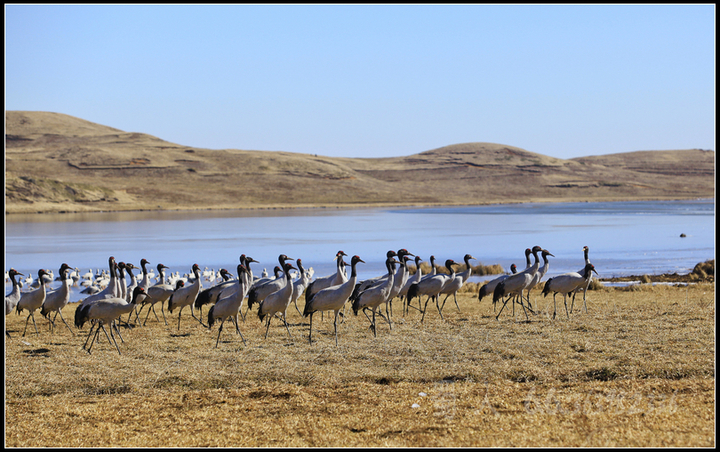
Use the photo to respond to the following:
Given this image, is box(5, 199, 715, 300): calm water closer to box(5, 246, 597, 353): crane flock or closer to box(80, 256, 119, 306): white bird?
box(5, 246, 597, 353): crane flock

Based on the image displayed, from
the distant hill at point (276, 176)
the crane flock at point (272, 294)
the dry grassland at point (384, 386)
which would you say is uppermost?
the distant hill at point (276, 176)

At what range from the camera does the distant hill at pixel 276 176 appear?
102 m

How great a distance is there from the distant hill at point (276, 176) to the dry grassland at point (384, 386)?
76953 millimetres

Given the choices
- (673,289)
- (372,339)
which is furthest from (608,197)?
(372,339)

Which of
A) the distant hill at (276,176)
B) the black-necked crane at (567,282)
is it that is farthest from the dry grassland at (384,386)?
the distant hill at (276,176)

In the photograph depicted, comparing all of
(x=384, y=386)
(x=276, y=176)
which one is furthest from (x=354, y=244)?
(x=276, y=176)

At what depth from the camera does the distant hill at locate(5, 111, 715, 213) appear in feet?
334

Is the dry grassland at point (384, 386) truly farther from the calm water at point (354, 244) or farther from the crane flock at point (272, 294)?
the calm water at point (354, 244)

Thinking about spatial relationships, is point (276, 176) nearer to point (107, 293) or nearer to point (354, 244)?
point (354, 244)

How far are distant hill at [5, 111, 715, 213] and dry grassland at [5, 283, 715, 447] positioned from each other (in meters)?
77.0

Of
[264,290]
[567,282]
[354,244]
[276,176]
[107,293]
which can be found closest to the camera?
[107,293]

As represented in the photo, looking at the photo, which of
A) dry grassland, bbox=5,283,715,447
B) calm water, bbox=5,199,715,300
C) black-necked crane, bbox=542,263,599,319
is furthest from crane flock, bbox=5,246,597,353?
calm water, bbox=5,199,715,300

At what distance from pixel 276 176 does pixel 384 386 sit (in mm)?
124615

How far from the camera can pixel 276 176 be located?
131875mm
